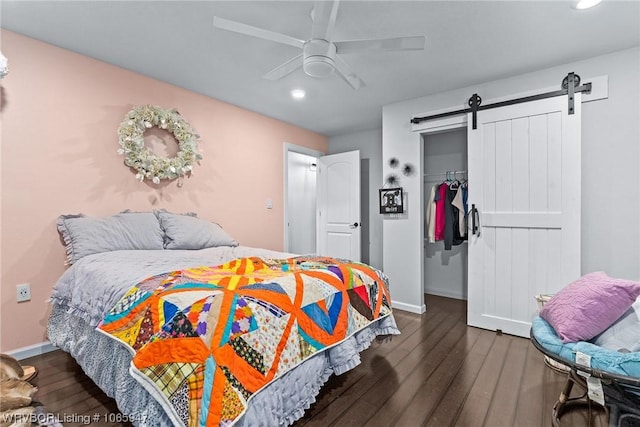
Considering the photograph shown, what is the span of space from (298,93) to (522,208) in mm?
2550

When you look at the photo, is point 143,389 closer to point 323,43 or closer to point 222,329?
point 222,329

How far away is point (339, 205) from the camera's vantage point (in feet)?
15.6

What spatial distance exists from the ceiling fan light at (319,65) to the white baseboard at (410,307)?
2.76 m

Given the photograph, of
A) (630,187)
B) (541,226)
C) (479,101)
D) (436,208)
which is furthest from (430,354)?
(479,101)

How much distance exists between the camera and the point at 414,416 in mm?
1664

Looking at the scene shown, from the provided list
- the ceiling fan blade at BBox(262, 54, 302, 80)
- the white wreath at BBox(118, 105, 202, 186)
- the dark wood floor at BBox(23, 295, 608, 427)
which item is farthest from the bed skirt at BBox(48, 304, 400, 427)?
the ceiling fan blade at BBox(262, 54, 302, 80)

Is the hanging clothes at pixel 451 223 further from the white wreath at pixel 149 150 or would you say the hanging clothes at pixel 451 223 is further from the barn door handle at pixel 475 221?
the white wreath at pixel 149 150

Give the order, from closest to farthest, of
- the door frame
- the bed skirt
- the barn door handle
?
the bed skirt → the barn door handle → the door frame

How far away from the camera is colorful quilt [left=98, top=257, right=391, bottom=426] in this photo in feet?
3.69

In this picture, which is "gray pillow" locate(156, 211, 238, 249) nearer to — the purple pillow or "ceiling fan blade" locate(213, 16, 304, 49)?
"ceiling fan blade" locate(213, 16, 304, 49)

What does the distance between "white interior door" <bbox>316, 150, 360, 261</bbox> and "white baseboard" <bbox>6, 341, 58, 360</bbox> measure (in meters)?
3.45

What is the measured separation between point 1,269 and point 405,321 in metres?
3.48

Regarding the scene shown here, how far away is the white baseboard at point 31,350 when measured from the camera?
2248 millimetres

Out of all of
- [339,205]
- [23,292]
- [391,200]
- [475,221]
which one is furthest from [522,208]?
[23,292]
